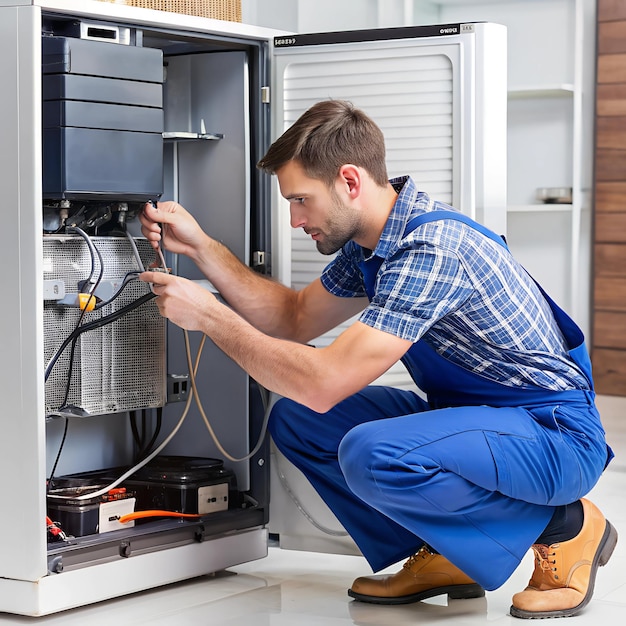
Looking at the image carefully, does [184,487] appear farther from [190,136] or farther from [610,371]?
[610,371]

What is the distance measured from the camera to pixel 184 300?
2135 mm

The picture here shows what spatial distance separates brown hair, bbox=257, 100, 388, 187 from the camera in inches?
83.0

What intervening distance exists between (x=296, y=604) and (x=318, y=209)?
2.64 ft

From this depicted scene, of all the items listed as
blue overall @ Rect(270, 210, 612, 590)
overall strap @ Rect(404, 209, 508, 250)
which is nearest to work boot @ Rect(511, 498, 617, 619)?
blue overall @ Rect(270, 210, 612, 590)

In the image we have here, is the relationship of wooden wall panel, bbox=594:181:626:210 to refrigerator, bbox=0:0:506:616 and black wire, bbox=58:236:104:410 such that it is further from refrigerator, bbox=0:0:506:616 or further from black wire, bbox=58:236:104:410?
black wire, bbox=58:236:104:410

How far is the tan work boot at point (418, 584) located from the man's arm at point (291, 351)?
0.46 meters

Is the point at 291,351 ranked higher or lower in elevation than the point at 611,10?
lower

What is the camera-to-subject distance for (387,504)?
203 centimetres

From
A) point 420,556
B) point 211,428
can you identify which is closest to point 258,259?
point 211,428

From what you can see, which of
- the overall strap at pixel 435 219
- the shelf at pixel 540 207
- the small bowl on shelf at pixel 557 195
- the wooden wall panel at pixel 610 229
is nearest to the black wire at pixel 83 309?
the overall strap at pixel 435 219

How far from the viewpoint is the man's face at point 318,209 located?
6.97 feet

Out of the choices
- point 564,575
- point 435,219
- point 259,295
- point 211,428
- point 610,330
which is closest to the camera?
point 435,219

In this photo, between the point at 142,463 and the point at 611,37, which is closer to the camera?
the point at 142,463

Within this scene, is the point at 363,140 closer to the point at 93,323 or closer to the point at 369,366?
the point at 369,366
